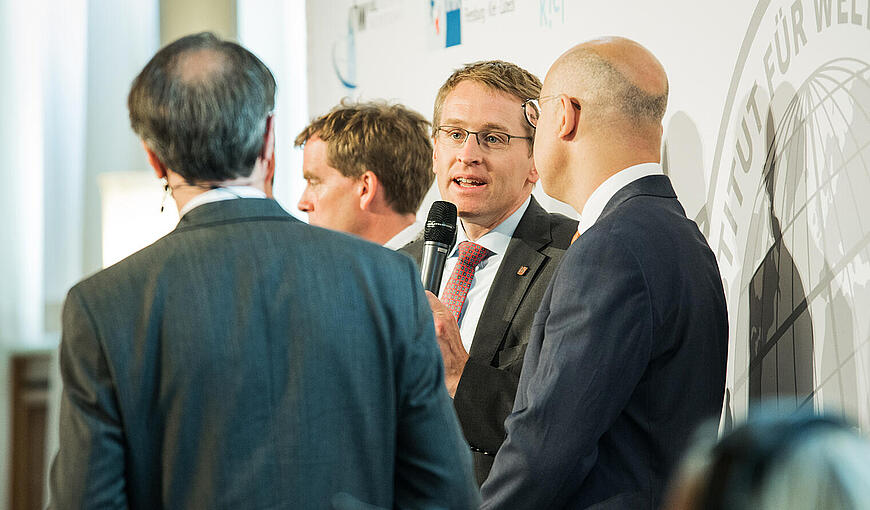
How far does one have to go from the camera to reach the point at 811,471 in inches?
20.9

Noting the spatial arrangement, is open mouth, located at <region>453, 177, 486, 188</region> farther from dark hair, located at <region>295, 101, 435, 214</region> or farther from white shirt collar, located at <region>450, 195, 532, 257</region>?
dark hair, located at <region>295, 101, 435, 214</region>

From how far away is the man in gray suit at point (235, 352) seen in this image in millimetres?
1334

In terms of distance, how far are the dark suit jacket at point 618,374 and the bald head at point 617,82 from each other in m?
0.28

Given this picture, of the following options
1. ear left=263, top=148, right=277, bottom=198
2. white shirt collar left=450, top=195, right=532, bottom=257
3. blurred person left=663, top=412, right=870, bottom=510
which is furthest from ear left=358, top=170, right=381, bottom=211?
blurred person left=663, top=412, right=870, bottom=510

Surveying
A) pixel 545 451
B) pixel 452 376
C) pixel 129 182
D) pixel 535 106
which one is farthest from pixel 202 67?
pixel 129 182

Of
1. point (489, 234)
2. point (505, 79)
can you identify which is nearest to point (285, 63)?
point (505, 79)

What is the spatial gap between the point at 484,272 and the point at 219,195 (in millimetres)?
1231

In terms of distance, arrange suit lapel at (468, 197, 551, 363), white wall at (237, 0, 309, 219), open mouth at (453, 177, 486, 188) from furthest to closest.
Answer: white wall at (237, 0, 309, 219)
open mouth at (453, 177, 486, 188)
suit lapel at (468, 197, 551, 363)

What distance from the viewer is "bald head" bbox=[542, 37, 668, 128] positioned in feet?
6.63

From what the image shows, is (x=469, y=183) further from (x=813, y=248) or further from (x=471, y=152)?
(x=813, y=248)

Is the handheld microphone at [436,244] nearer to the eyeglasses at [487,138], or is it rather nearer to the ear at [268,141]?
the eyeglasses at [487,138]

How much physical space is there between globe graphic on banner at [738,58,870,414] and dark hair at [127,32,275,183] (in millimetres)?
1218

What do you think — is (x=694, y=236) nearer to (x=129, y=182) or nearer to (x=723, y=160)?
(x=723, y=160)

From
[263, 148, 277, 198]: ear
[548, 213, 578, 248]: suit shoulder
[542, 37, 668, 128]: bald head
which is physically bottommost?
[548, 213, 578, 248]: suit shoulder
